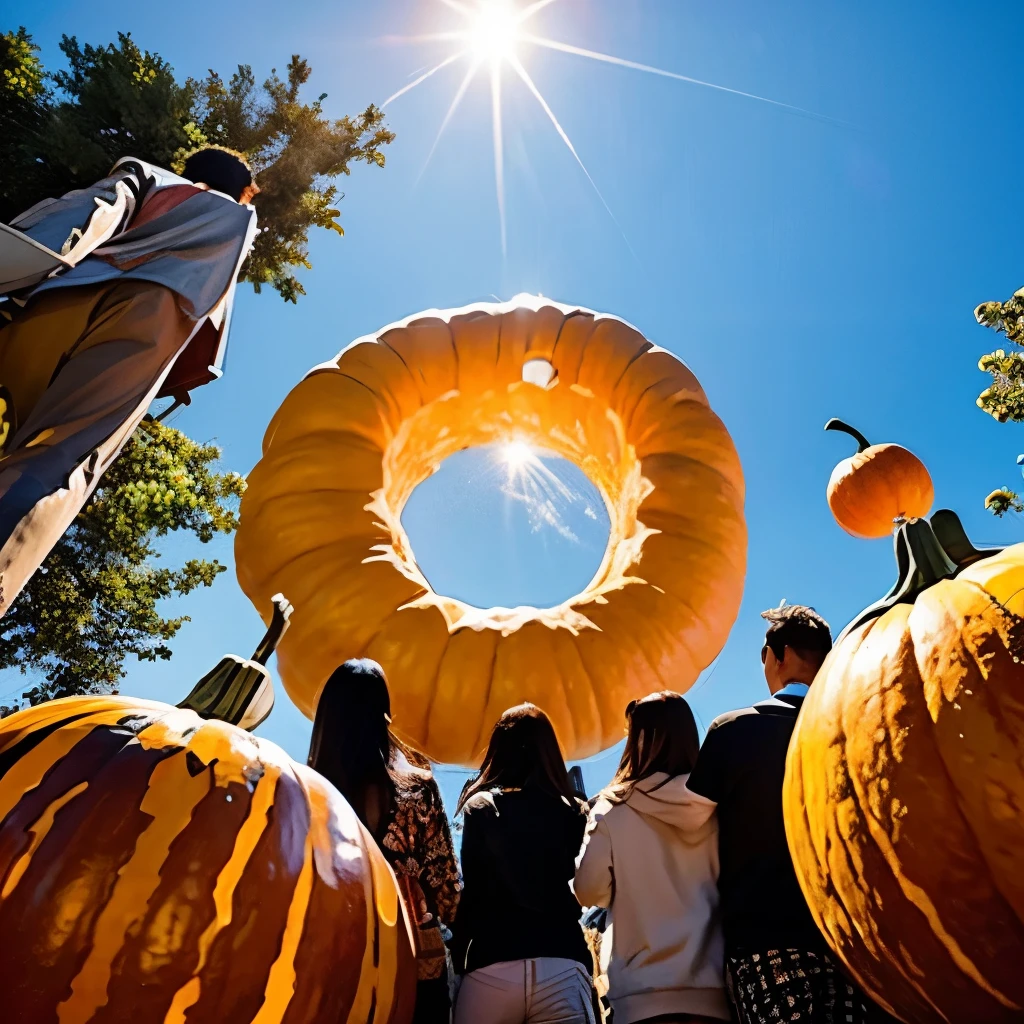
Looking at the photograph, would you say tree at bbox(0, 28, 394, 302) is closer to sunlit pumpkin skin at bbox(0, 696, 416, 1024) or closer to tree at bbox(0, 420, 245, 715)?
tree at bbox(0, 420, 245, 715)

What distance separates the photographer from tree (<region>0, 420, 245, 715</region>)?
6141 mm

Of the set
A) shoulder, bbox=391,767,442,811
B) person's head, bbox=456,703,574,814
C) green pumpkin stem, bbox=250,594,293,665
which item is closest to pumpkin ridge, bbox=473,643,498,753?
person's head, bbox=456,703,574,814

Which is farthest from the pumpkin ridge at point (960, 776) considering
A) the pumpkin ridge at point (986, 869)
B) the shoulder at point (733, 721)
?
the shoulder at point (733, 721)

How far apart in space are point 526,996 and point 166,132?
629 cm

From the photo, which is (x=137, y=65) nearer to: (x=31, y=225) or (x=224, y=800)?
(x=31, y=225)

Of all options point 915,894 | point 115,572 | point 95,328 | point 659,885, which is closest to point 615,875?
point 659,885

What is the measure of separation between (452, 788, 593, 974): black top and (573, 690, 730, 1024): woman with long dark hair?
3.7 inches

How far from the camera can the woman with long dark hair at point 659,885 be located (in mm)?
1597

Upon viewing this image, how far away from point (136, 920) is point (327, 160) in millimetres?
7577

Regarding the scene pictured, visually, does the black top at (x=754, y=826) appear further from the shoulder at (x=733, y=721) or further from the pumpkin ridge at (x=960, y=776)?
the pumpkin ridge at (x=960, y=776)

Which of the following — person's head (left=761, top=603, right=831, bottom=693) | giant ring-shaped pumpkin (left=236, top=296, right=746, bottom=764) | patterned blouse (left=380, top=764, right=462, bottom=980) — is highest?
giant ring-shaped pumpkin (left=236, top=296, right=746, bottom=764)

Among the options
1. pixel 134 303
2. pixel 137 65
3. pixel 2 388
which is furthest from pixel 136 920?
pixel 137 65

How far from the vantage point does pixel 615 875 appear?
1744 millimetres

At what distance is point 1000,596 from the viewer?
28.2 inches
